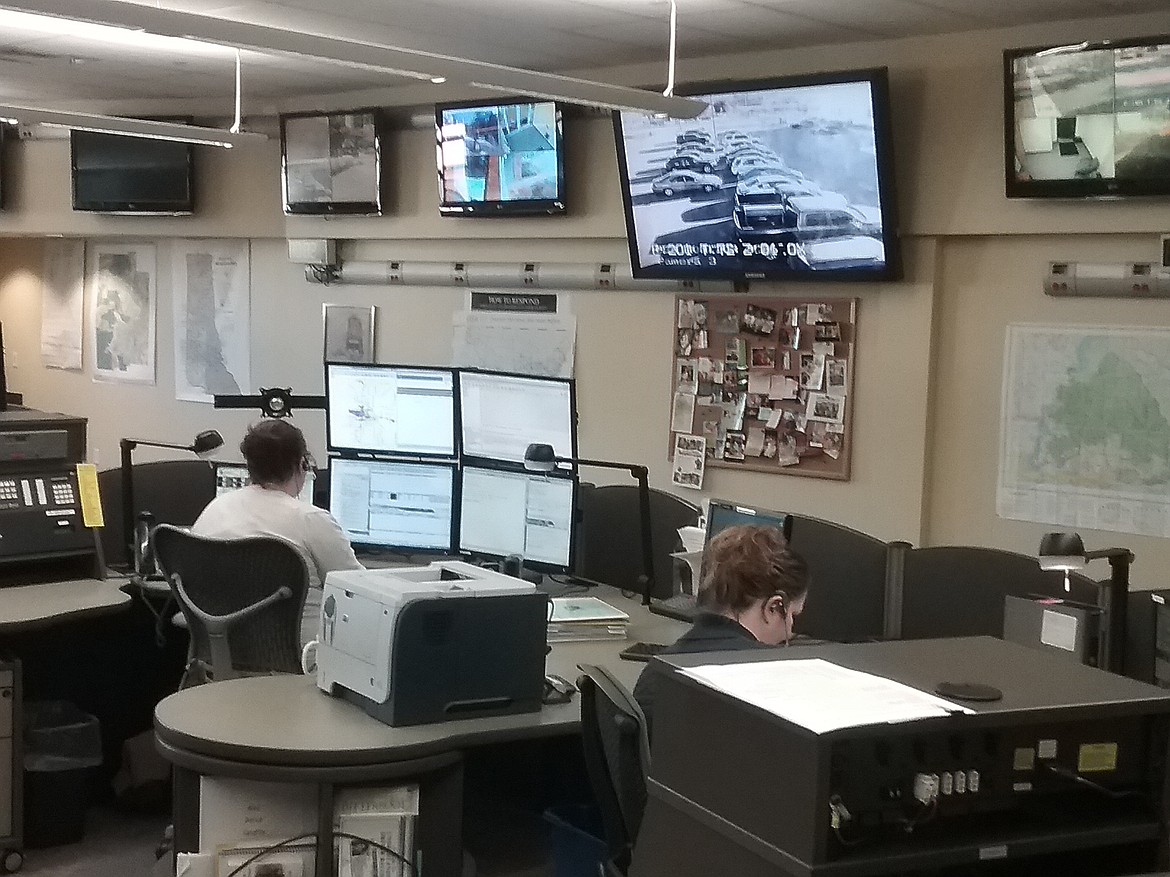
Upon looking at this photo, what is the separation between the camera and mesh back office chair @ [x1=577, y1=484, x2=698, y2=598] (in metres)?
4.15

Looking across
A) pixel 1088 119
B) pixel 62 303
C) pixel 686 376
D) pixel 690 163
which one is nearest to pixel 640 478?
pixel 686 376

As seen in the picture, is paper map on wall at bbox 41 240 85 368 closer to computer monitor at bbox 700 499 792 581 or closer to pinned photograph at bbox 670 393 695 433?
pinned photograph at bbox 670 393 695 433

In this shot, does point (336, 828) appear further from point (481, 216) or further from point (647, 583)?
point (481, 216)

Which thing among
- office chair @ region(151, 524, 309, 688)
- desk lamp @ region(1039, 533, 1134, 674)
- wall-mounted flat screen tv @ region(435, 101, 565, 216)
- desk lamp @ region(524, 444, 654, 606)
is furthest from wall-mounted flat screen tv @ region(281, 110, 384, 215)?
desk lamp @ region(1039, 533, 1134, 674)

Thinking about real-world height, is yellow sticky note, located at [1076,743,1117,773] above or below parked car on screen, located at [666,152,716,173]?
below

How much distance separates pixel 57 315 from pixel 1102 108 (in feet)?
19.7

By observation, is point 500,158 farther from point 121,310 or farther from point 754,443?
point 121,310

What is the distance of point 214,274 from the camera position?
6918 millimetres

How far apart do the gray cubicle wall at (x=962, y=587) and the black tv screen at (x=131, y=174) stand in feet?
14.8

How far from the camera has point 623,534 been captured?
430 cm

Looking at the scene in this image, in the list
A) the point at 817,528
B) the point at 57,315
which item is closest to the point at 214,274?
the point at 57,315

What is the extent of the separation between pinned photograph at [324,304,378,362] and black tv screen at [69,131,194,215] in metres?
0.97

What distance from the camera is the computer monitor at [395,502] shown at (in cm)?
427

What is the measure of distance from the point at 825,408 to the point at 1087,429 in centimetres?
92
